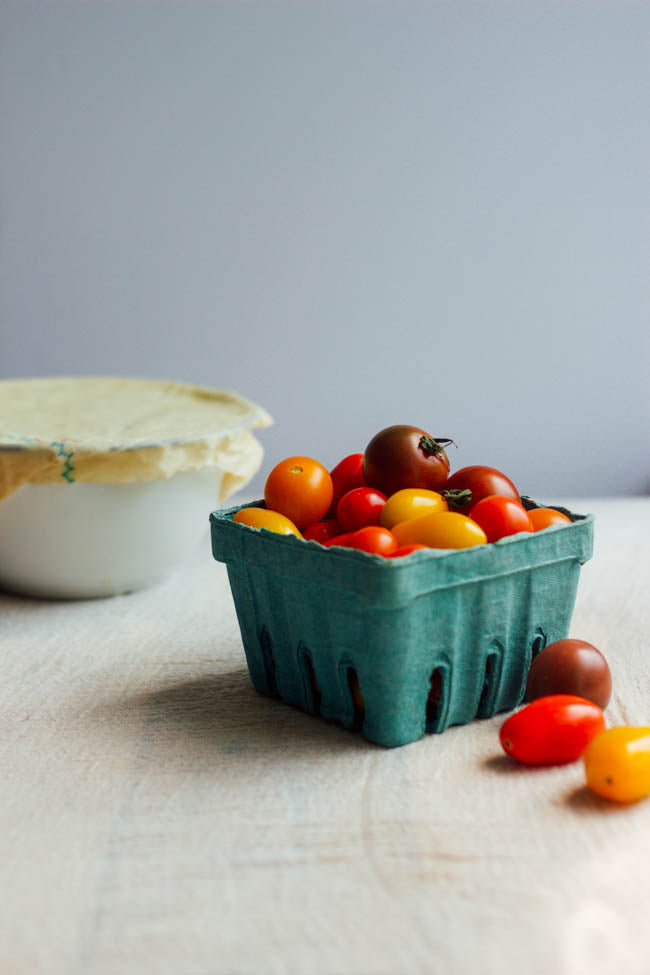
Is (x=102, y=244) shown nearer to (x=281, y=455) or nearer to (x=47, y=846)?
(x=281, y=455)

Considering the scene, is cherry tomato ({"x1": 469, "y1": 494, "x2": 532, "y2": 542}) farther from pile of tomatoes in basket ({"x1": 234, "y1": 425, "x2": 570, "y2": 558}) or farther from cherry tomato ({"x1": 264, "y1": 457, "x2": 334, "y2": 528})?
cherry tomato ({"x1": 264, "y1": 457, "x2": 334, "y2": 528})

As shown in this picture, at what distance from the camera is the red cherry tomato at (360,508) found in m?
0.79

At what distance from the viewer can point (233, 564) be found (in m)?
0.79

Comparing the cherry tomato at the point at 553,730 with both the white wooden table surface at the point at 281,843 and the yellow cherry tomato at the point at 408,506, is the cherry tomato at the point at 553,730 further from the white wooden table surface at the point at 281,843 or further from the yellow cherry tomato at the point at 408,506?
the yellow cherry tomato at the point at 408,506

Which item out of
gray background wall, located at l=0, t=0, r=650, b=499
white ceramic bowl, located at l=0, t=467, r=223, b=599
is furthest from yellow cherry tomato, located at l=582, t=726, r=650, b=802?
gray background wall, located at l=0, t=0, r=650, b=499

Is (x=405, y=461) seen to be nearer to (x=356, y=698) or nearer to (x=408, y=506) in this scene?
→ (x=408, y=506)

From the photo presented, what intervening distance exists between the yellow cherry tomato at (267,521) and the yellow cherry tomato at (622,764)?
281 mm

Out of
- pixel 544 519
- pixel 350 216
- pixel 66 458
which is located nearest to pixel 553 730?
pixel 544 519

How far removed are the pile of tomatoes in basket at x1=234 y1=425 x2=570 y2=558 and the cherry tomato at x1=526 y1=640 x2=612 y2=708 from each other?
99mm

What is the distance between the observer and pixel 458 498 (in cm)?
79

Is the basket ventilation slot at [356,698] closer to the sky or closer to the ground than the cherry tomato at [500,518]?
closer to the ground

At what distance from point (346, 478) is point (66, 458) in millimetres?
355

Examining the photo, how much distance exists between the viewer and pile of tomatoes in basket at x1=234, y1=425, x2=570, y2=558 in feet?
2.46

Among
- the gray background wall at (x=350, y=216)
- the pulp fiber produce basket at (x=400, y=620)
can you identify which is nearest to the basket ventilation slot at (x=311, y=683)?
the pulp fiber produce basket at (x=400, y=620)
